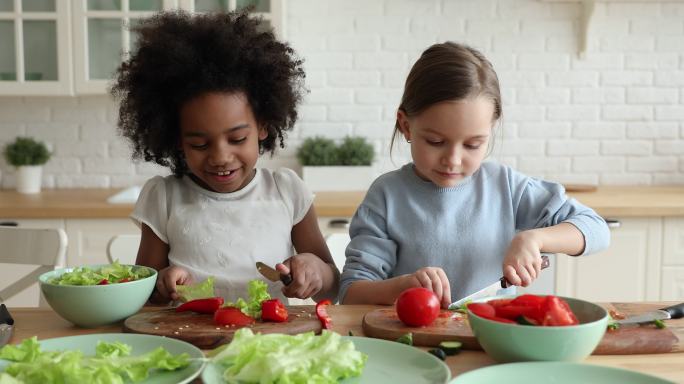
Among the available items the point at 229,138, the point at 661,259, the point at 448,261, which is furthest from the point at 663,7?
the point at 229,138

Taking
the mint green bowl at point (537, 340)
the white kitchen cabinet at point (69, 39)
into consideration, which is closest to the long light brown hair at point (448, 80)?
the mint green bowl at point (537, 340)

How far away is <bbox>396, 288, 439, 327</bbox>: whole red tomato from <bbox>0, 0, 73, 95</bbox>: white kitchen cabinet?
244 centimetres

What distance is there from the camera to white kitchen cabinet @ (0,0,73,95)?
3.16m

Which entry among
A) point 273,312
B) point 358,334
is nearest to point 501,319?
point 358,334

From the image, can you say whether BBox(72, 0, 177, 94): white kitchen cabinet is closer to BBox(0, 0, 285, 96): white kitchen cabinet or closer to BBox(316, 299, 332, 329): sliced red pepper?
BBox(0, 0, 285, 96): white kitchen cabinet

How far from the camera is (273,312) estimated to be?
121 cm

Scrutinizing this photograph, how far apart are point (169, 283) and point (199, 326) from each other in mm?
302

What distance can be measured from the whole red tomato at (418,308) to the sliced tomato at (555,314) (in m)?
0.21

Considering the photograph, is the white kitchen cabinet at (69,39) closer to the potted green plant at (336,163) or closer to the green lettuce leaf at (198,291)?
the potted green plant at (336,163)

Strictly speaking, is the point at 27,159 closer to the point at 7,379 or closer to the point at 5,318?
the point at 5,318

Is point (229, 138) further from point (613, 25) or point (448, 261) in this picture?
point (613, 25)

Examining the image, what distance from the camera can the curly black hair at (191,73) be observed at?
1.62 m

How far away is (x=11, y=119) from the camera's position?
11.4 feet

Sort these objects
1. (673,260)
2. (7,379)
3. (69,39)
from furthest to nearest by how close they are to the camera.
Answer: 1. (69,39)
2. (673,260)
3. (7,379)
